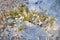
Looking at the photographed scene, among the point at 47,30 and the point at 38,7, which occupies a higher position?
the point at 38,7

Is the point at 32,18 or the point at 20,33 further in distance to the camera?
the point at 32,18

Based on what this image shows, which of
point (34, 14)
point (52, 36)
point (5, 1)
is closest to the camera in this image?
point (52, 36)

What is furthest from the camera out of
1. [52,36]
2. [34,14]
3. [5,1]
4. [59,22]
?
[5,1]

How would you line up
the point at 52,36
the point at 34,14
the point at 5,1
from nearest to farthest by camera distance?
the point at 52,36 < the point at 34,14 < the point at 5,1

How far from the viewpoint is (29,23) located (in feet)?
9.14

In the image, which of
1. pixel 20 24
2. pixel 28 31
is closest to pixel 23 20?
pixel 20 24

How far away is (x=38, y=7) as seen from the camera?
3096 mm

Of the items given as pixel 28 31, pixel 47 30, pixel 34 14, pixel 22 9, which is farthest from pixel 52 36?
pixel 22 9

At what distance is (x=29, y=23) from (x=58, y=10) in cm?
55

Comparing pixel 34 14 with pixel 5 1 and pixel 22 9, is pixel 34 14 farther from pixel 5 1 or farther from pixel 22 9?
pixel 5 1

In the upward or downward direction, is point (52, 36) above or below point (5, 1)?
below

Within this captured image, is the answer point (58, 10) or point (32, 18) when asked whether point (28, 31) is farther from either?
point (58, 10)

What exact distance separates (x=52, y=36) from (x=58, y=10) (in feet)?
1.97

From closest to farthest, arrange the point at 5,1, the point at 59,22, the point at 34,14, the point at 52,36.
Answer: the point at 52,36, the point at 59,22, the point at 34,14, the point at 5,1
